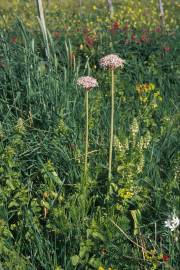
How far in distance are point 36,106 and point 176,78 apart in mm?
1847

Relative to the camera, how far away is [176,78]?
5.30 meters

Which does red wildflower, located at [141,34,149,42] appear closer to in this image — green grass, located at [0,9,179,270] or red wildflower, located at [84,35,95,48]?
red wildflower, located at [84,35,95,48]

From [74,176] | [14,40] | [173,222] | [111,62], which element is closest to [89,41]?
[14,40]

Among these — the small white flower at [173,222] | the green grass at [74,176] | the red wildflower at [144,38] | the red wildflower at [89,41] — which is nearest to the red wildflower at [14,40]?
the green grass at [74,176]

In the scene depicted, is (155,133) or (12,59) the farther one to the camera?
(12,59)

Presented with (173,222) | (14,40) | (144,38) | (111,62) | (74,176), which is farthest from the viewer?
(144,38)

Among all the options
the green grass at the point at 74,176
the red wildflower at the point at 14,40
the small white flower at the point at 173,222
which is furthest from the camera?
the red wildflower at the point at 14,40

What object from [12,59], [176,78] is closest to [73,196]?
[12,59]

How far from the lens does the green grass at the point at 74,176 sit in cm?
270

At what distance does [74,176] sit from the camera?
329 cm

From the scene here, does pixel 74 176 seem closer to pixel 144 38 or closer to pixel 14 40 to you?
pixel 14 40

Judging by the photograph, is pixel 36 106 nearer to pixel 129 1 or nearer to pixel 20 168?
pixel 20 168

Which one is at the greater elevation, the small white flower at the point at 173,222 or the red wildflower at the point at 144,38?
the red wildflower at the point at 144,38

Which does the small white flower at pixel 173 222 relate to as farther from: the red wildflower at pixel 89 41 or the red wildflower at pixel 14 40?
the red wildflower at pixel 89 41
